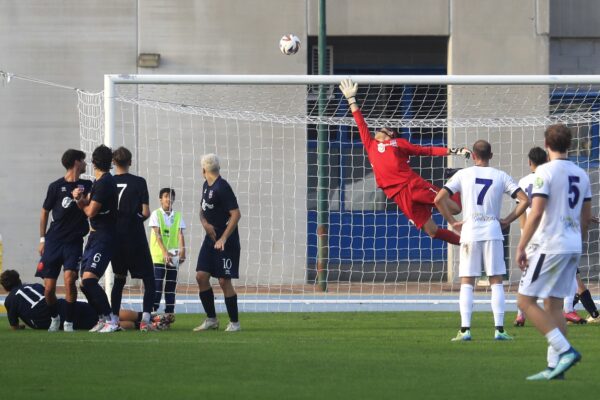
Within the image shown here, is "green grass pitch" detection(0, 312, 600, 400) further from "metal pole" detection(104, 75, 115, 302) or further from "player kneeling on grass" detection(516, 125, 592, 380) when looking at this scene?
"metal pole" detection(104, 75, 115, 302)

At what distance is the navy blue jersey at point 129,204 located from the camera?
542 inches

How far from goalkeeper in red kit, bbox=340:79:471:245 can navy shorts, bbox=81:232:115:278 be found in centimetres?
328

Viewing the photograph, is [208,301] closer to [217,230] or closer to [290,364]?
[217,230]

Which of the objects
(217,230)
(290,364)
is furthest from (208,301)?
(290,364)

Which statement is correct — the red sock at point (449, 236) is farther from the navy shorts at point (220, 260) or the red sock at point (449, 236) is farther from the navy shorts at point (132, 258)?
the navy shorts at point (132, 258)

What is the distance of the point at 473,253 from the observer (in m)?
12.8

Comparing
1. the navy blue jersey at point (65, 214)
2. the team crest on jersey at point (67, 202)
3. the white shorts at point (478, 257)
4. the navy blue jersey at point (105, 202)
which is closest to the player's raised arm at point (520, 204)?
the white shorts at point (478, 257)

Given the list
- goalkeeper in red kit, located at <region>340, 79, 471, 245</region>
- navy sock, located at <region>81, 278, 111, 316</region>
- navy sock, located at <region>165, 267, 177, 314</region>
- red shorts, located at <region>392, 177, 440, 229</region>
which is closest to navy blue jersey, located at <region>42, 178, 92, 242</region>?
navy sock, located at <region>81, 278, 111, 316</region>

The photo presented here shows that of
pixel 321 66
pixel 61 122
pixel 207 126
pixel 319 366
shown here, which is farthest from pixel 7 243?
pixel 319 366

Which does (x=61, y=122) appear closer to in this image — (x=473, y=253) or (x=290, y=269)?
(x=290, y=269)

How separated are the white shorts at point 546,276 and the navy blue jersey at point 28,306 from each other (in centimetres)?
666

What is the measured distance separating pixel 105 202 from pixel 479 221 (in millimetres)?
3965

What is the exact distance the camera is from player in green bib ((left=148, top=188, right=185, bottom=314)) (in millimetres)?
16703

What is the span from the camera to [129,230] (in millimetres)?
13805
